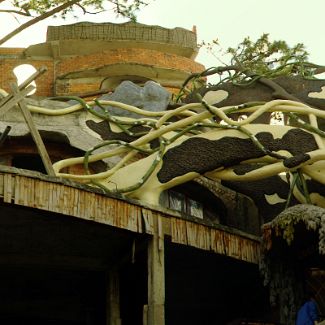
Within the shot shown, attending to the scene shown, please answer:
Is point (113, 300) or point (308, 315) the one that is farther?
point (113, 300)

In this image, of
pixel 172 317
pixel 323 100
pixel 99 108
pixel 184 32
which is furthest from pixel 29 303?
pixel 184 32

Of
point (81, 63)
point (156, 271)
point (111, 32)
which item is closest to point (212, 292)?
point (156, 271)

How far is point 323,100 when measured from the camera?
654 inches

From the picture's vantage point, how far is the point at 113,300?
13312 mm

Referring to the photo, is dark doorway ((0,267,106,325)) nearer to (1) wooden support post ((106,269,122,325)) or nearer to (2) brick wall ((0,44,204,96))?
(1) wooden support post ((106,269,122,325))

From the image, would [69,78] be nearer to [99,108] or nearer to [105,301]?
[99,108]

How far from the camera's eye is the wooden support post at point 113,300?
13.3 metres

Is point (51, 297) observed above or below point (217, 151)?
below

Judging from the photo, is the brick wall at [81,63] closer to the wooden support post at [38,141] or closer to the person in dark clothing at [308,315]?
the wooden support post at [38,141]

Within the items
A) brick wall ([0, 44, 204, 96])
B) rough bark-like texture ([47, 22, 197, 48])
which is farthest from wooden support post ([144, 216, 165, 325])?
rough bark-like texture ([47, 22, 197, 48])

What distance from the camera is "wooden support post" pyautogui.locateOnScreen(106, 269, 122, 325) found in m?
13.3

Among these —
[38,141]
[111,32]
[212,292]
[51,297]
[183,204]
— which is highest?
[111,32]

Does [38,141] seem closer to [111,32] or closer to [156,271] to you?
[156,271]

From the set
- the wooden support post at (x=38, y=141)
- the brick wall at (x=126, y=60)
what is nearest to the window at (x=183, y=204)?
the wooden support post at (x=38, y=141)
